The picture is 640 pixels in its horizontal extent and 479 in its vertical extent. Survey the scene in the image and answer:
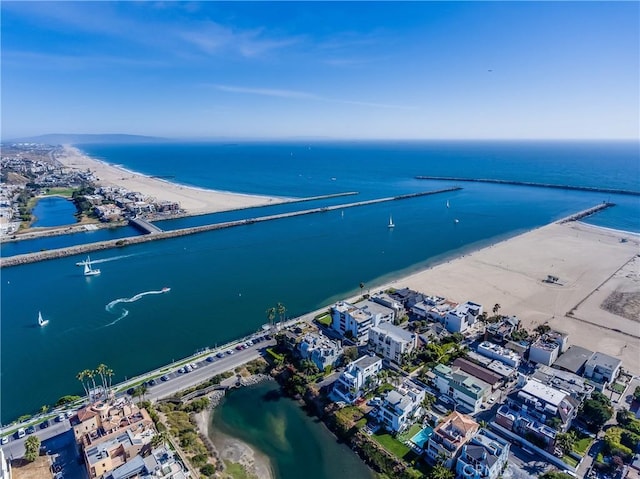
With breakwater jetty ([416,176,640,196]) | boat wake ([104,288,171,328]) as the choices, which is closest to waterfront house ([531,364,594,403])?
boat wake ([104,288,171,328])

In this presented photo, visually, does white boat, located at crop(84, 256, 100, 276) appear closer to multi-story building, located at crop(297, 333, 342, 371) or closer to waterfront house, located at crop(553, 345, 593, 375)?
multi-story building, located at crop(297, 333, 342, 371)

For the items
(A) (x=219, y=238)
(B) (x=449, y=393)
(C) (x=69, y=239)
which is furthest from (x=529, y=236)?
(C) (x=69, y=239)

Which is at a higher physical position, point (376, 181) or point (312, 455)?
point (376, 181)

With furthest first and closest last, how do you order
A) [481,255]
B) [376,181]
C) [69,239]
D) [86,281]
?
[376,181], [69,239], [481,255], [86,281]

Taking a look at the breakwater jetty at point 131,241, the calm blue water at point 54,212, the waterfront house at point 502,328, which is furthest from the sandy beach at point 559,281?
the calm blue water at point 54,212

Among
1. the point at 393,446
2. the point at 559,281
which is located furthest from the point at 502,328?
the point at 559,281

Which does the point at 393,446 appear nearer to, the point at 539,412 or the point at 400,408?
the point at 400,408

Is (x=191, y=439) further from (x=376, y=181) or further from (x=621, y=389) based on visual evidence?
(x=376, y=181)
